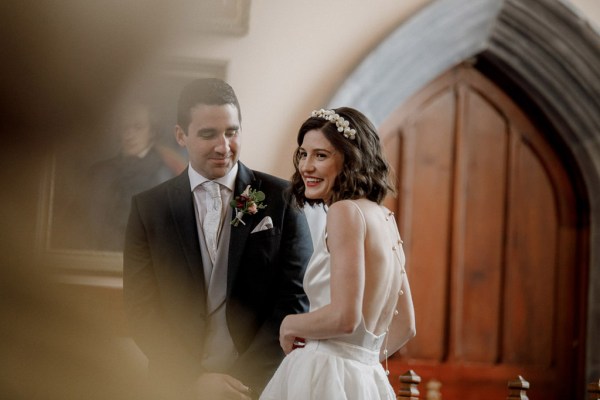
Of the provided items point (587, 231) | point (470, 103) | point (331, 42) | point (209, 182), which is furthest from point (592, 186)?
point (209, 182)

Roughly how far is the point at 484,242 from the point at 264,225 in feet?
5.46

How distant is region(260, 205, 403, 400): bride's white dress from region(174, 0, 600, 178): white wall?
0.78m

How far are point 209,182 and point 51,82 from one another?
1457 millimetres

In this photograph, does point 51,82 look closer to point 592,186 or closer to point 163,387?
point 163,387

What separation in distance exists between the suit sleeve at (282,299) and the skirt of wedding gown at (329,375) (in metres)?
0.06

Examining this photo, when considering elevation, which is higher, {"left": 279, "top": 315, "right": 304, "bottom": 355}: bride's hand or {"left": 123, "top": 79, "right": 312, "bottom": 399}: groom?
{"left": 123, "top": 79, "right": 312, "bottom": 399}: groom

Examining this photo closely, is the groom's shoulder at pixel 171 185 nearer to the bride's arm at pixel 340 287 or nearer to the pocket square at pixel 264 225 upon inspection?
the pocket square at pixel 264 225

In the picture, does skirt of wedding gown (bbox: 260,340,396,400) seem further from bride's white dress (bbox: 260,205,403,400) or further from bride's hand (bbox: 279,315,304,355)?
bride's hand (bbox: 279,315,304,355)

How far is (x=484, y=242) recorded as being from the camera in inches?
121

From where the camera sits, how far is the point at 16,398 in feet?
0.33

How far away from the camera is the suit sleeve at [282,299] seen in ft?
5.04

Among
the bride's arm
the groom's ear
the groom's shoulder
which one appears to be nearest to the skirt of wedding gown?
the bride's arm

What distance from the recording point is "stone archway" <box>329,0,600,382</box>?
8.90 ft

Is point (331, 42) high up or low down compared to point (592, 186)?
up
